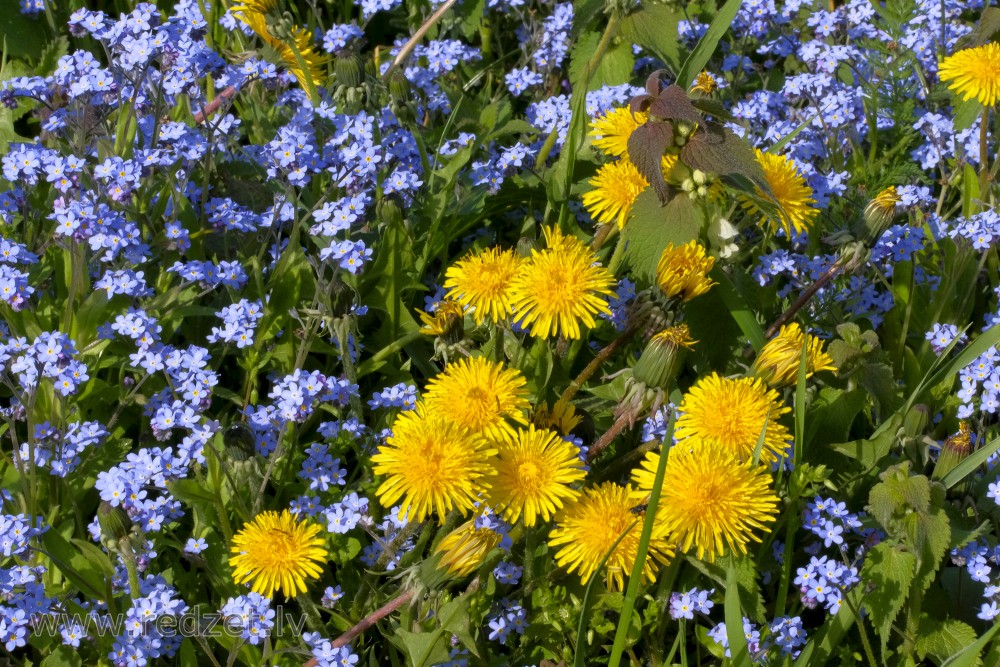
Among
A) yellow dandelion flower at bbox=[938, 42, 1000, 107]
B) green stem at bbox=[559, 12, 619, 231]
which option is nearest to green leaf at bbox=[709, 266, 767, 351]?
green stem at bbox=[559, 12, 619, 231]

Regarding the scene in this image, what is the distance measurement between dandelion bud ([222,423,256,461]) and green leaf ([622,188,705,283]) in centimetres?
97

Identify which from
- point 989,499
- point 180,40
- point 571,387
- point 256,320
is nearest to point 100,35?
point 180,40

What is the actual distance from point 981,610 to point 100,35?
2.74m

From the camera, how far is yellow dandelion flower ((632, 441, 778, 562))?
2.04 metres

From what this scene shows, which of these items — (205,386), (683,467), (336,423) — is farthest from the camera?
(336,423)

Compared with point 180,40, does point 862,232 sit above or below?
below

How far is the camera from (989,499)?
2.66 m

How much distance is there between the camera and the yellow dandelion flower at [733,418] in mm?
2176

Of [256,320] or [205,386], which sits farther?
[256,320]

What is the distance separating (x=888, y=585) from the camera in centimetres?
235

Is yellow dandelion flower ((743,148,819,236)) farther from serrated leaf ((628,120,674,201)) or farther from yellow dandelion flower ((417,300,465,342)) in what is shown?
yellow dandelion flower ((417,300,465,342))

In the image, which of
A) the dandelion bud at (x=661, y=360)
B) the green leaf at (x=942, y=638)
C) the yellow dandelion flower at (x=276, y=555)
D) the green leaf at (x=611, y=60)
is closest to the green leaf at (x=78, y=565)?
the yellow dandelion flower at (x=276, y=555)

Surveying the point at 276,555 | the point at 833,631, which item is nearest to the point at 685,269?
the point at 833,631

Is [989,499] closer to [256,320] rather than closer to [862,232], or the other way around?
[862,232]
